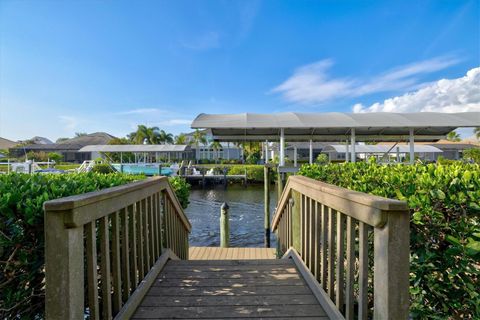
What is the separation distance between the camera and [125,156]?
3384 centimetres

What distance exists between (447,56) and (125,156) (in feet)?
107

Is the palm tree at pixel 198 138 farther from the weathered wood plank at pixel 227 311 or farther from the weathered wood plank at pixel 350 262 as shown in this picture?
the weathered wood plank at pixel 350 262

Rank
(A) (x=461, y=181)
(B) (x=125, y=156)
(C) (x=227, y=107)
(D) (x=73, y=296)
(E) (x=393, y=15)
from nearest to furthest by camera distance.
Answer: (D) (x=73, y=296)
(A) (x=461, y=181)
(E) (x=393, y=15)
(C) (x=227, y=107)
(B) (x=125, y=156)

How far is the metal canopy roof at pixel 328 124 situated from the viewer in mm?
10406

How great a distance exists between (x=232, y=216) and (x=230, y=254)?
21.9ft

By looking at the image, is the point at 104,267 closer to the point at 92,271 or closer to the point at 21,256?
the point at 92,271

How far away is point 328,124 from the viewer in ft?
35.3

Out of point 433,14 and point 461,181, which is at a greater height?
point 433,14

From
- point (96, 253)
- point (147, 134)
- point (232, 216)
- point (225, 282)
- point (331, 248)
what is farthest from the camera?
point (147, 134)

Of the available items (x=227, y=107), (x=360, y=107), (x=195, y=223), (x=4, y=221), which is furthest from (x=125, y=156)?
(x=4, y=221)

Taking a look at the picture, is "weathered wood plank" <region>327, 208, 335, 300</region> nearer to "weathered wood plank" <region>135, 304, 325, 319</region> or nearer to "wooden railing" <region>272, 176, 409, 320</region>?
"wooden railing" <region>272, 176, 409, 320</region>

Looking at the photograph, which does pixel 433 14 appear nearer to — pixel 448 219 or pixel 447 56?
pixel 447 56

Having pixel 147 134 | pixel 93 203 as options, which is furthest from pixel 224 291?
pixel 147 134

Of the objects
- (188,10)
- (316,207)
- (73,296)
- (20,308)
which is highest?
(188,10)
